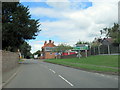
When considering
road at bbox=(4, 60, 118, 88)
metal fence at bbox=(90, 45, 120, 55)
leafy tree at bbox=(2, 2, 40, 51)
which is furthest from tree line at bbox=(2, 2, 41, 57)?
road at bbox=(4, 60, 118, 88)

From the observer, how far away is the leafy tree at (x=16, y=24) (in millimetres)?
39375

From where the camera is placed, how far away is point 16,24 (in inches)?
1558

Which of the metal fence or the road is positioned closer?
the road

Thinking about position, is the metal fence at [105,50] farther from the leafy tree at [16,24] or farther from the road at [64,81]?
the road at [64,81]

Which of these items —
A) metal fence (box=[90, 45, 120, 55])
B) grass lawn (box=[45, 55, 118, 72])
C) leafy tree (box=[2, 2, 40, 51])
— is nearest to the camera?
grass lawn (box=[45, 55, 118, 72])

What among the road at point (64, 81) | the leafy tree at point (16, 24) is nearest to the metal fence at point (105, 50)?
the leafy tree at point (16, 24)

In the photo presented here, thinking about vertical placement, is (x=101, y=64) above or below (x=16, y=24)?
below

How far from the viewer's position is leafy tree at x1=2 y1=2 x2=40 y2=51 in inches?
1550

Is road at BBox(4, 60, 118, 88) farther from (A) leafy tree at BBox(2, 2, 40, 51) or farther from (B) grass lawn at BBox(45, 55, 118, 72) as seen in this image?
(A) leafy tree at BBox(2, 2, 40, 51)

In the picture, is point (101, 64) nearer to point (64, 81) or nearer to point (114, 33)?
point (64, 81)

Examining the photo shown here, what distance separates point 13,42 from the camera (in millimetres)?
42219

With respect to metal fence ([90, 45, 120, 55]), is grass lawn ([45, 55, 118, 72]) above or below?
below

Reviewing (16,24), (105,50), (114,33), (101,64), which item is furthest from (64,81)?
(114,33)

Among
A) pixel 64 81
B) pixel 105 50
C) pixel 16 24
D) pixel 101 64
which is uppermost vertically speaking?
pixel 16 24
